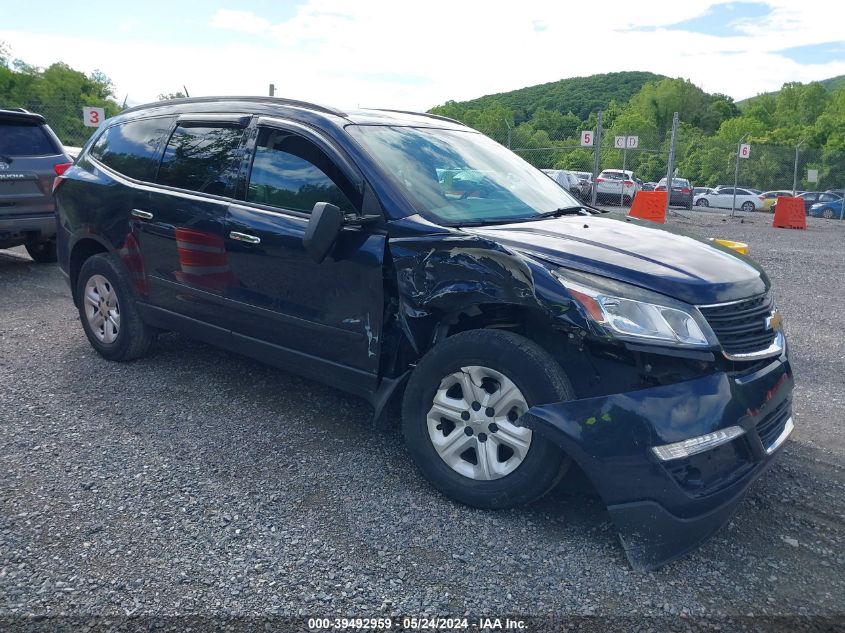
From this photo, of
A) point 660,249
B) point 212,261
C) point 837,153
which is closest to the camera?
point 660,249

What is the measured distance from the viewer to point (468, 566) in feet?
9.47

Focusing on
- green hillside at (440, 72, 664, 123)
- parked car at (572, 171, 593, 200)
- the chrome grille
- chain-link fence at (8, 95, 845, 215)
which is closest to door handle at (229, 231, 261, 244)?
the chrome grille

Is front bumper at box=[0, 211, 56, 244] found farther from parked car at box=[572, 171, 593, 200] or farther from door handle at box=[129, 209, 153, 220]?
parked car at box=[572, 171, 593, 200]

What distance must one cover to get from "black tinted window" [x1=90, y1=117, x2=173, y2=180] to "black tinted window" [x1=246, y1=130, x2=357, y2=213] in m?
1.08

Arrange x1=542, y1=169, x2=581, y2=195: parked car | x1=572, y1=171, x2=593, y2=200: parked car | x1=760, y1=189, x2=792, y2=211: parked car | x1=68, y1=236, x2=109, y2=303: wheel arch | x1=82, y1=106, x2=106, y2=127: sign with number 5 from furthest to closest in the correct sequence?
x1=760, y1=189, x2=792, y2=211: parked car → x1=572, y1=171, x2=593, y2=200: parked car → x1=542, y1=169, x2=581, y2=195: parked car → x1=82, y1=106, x2=106, y2=127: sign with number 5 → x1=68, y1=236, x2=109, y2=303: wheel arch

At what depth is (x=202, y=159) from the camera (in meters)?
4.49

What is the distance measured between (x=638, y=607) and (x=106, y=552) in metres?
2.10

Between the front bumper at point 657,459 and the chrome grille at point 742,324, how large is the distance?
0.16m

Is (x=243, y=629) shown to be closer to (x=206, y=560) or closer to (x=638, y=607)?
(x=206, y=560)

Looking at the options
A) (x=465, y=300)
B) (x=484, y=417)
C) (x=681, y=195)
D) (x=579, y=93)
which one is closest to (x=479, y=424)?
(x=484, y=417)

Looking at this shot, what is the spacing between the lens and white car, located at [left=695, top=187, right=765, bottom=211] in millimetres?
35312

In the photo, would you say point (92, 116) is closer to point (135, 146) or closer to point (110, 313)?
point (135, 146)

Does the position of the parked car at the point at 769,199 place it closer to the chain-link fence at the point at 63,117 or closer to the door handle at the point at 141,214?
the chain-link fence at the point at 63,117

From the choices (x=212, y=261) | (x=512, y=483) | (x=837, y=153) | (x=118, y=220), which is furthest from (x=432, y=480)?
(x=837, y=153)
